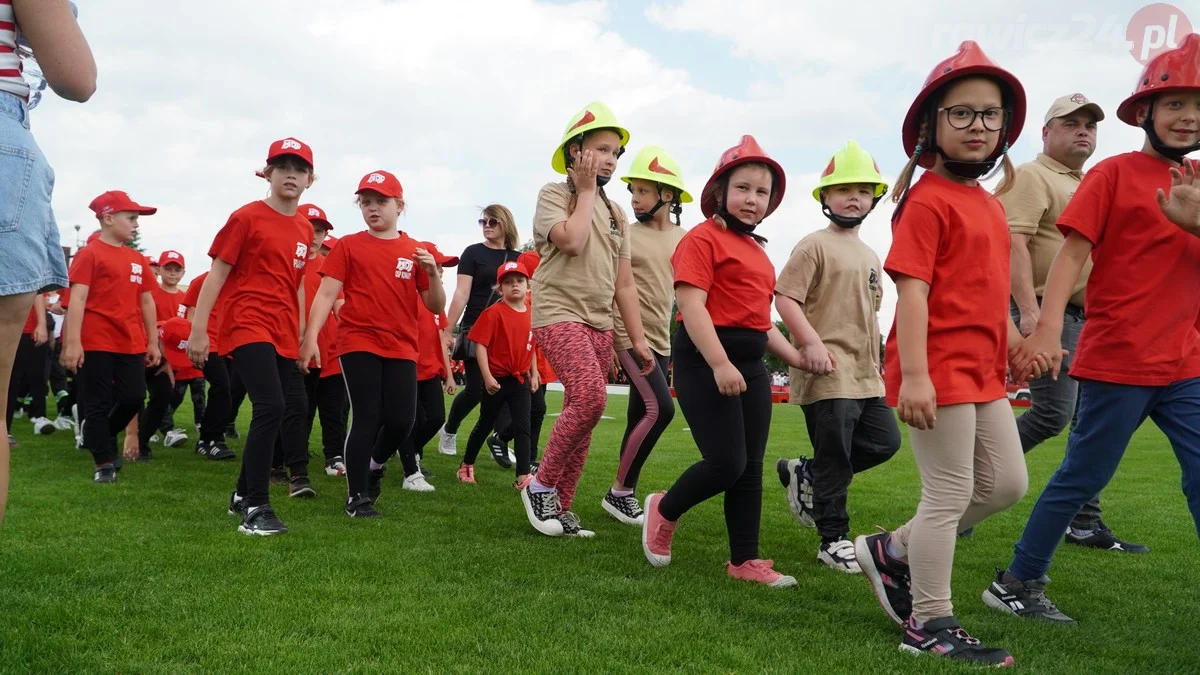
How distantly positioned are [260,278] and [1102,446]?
14.8ft

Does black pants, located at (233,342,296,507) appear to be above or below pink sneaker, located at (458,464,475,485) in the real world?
above

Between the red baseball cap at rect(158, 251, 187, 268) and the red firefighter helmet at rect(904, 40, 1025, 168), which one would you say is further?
the red baseball cap at rect(158, 251, 187, 268)

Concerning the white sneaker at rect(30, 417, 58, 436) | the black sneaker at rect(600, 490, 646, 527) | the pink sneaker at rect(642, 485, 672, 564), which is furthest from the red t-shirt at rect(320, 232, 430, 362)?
the white sneaker at rect(30, 417, 58, 436)

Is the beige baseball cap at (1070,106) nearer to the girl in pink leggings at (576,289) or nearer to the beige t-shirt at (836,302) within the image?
the beige t-shirt at (836,302)

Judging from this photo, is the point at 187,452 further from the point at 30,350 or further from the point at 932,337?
the point at 932,337

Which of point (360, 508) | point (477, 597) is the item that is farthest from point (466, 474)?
point (477, 597)

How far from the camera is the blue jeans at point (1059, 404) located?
5367 millimetres

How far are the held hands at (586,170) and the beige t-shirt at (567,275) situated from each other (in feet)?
0.59

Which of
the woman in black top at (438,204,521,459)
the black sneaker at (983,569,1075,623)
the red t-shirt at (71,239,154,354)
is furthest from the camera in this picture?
the woman in black top at (438,204,521,459)

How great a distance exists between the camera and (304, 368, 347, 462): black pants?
Answer: 8.43m

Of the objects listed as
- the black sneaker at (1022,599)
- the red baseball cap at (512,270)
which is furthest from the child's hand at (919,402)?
the red baseball cap at (512,270)

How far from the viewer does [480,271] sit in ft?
29.3

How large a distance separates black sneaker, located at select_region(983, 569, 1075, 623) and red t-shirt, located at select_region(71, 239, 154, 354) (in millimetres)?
6796

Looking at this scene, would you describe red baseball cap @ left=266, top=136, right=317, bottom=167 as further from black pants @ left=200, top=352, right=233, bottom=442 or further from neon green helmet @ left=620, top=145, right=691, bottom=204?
black pants @ left=200, top=352, right=233, bottom=442
